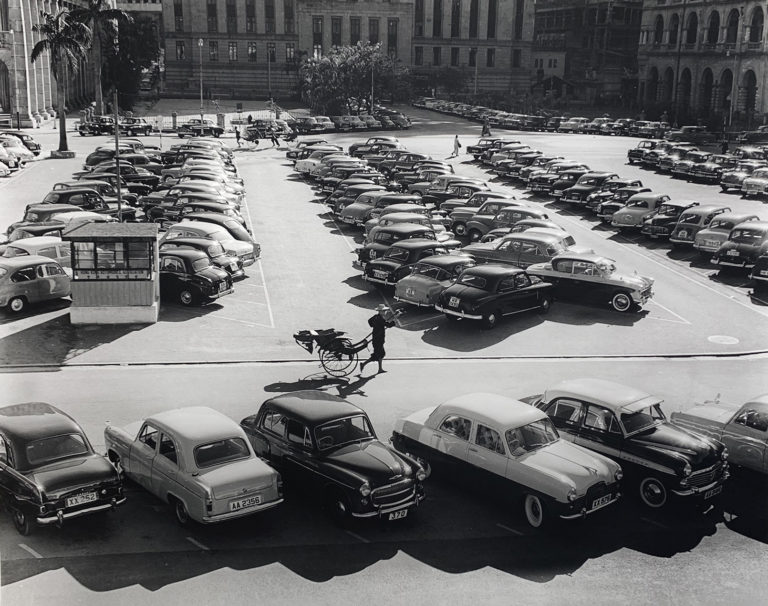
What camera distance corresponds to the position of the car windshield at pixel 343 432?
13586mm

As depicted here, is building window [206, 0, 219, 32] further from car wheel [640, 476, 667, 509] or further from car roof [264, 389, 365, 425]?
car wheel [640, 476, 667, 509]

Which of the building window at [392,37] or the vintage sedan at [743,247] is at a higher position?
the building window at [392,37]

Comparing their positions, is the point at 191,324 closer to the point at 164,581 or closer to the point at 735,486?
the point at 164,581

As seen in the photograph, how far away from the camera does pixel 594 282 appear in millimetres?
25859

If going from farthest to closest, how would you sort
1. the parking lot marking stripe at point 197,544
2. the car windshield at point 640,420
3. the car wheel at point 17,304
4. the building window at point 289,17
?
the building window at point 289,17, the car wheel at point 17,304, the car windshield at point 640,420, the parking lot marking stripe at point 197,544

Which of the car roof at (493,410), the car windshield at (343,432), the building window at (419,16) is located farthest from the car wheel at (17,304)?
the building window at (419,16)

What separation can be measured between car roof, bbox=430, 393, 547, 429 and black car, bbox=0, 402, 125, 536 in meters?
5.32

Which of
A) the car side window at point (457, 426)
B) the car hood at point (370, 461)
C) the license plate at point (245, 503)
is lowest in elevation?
the license plate at point (245, 503)

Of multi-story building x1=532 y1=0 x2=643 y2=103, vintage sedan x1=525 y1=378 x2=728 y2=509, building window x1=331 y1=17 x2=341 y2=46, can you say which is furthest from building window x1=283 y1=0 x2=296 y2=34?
vintage sedan x1=525 y1=378 x2=728 y2=509

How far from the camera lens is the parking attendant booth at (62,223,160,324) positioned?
74.2 ft

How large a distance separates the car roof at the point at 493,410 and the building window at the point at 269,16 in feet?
355

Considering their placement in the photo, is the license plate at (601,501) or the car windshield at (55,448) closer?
the car windshield at (55,448)

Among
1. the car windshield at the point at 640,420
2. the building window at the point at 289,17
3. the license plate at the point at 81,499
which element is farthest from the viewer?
the building window at the point at 289,17

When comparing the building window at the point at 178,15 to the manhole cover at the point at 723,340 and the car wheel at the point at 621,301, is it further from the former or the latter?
the manhole cover at the point at 723,340
